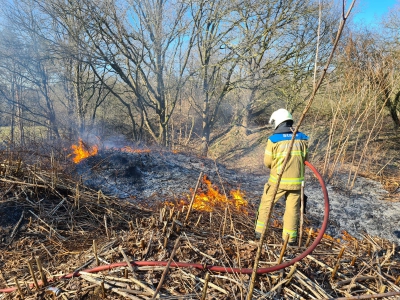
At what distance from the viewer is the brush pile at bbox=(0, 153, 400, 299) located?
2.08 m

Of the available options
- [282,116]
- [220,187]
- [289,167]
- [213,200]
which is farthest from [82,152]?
[289,167]

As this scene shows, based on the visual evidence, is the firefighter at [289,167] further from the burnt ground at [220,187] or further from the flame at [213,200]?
the burnt ground at [220,187]

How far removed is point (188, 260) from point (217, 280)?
1.14 feet

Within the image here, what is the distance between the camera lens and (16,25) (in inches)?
378

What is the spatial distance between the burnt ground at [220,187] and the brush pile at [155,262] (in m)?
1.34

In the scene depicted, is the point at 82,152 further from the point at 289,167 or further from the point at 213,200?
the point at 289,167

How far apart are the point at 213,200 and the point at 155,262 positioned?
282 cm

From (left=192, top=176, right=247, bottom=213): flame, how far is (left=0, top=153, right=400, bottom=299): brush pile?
56 cm

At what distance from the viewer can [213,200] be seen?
4.98 metres

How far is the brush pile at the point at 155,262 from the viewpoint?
208 centimetres

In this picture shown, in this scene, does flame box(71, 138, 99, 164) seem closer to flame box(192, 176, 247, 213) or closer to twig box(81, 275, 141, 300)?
flame box(192, 176, 247, 213)

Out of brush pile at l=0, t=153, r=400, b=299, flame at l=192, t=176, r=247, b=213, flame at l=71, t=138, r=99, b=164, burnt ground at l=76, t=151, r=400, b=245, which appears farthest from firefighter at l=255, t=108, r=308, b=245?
flame at l=71, t=138, r=99, b=164

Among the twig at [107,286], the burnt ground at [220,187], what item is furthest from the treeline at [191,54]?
the twig at [107,286]

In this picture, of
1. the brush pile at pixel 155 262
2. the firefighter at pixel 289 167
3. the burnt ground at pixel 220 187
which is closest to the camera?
the brush pile at pixel 155 262
